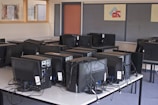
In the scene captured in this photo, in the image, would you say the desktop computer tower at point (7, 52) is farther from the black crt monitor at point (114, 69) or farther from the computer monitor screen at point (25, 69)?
the black crt monitor at point (114, 69)

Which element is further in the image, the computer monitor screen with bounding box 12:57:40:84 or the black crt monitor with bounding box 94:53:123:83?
the black crt monitor with bounding box 94:53:123:83

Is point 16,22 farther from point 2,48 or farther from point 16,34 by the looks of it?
point 2,48

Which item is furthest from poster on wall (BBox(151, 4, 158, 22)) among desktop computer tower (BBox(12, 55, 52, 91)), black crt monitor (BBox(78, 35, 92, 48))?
desktop computer tower (BBox(12, 55, 52, 91))

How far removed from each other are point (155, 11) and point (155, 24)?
1.12 feet

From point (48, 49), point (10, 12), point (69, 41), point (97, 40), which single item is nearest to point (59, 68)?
point (48, 49)

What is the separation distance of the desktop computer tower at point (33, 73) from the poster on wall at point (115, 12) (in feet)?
15.6

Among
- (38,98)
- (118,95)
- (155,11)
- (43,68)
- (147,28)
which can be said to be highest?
(155,11)

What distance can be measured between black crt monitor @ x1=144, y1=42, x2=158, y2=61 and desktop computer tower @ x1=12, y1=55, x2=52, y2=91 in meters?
3.16

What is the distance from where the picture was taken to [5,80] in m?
3.15

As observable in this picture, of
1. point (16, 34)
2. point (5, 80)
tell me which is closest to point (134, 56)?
point (5, 80)

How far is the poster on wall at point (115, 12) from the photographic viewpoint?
7.12 metres

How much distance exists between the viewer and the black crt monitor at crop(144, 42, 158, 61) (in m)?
5.31

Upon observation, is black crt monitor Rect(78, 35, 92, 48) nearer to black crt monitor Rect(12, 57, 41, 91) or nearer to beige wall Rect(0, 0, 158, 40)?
beige wall Rect(0, 0, 158, 40)

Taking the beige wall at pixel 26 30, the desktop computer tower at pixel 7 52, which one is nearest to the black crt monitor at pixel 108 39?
the beige wall at pixel 26 30
